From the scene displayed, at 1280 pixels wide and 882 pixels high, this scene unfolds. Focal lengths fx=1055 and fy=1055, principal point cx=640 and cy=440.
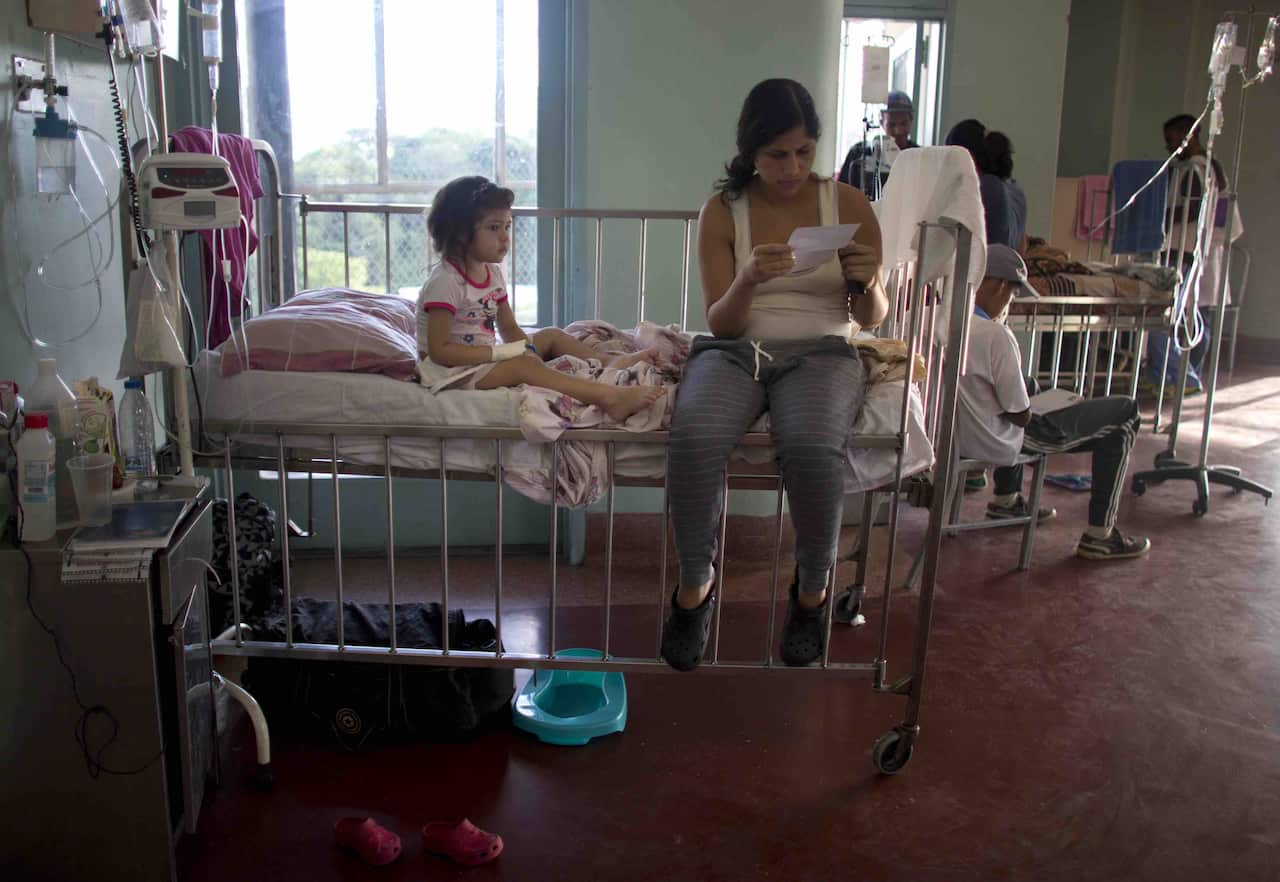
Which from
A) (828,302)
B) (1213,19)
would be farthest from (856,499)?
(1213,19)

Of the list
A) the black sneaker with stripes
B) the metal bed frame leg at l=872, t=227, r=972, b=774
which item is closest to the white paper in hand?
the metal bed frame leg at l=872, t=227, r=972, b=774

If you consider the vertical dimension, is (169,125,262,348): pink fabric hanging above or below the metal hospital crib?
above

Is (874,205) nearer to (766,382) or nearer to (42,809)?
(766,382)

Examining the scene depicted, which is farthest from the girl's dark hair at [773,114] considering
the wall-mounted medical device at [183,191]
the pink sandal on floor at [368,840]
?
the pink sandal on floor at [368,840]

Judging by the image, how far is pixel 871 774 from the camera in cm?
230

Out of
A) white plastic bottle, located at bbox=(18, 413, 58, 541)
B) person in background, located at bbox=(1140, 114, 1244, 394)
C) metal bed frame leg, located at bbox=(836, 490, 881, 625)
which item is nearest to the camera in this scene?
white plastic bottle, located at bbox=(18, 413, 58, 541)

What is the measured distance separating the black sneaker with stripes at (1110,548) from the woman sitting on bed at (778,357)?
173cm

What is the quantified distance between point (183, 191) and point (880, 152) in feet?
8.99

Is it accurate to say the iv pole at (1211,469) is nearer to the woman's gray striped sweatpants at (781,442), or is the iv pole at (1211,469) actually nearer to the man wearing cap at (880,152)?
the man wearing cap at (880,152)

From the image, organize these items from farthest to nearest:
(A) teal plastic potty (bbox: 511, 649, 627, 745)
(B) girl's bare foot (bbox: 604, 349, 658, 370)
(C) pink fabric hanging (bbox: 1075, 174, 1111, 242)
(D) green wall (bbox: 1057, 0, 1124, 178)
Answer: (D) green wall (bbox: 1057, 0, 1124, 178) → (C) pink fabric hanging (bbox: 1075, 174, 1111, 242) → (B) girl's bare foot (bbox: 604, 349, 658, 370) → (A) teal plastic potty (bbox: 511, 649, 627, 745)

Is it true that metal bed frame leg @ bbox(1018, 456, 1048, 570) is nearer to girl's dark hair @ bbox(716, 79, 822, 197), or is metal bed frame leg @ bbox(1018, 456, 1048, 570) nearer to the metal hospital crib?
the metal hospital crib

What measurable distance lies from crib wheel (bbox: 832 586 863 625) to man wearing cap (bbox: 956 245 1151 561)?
601mm

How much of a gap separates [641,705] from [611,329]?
98cm

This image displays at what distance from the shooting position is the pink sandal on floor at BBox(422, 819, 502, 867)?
194 centimetres
